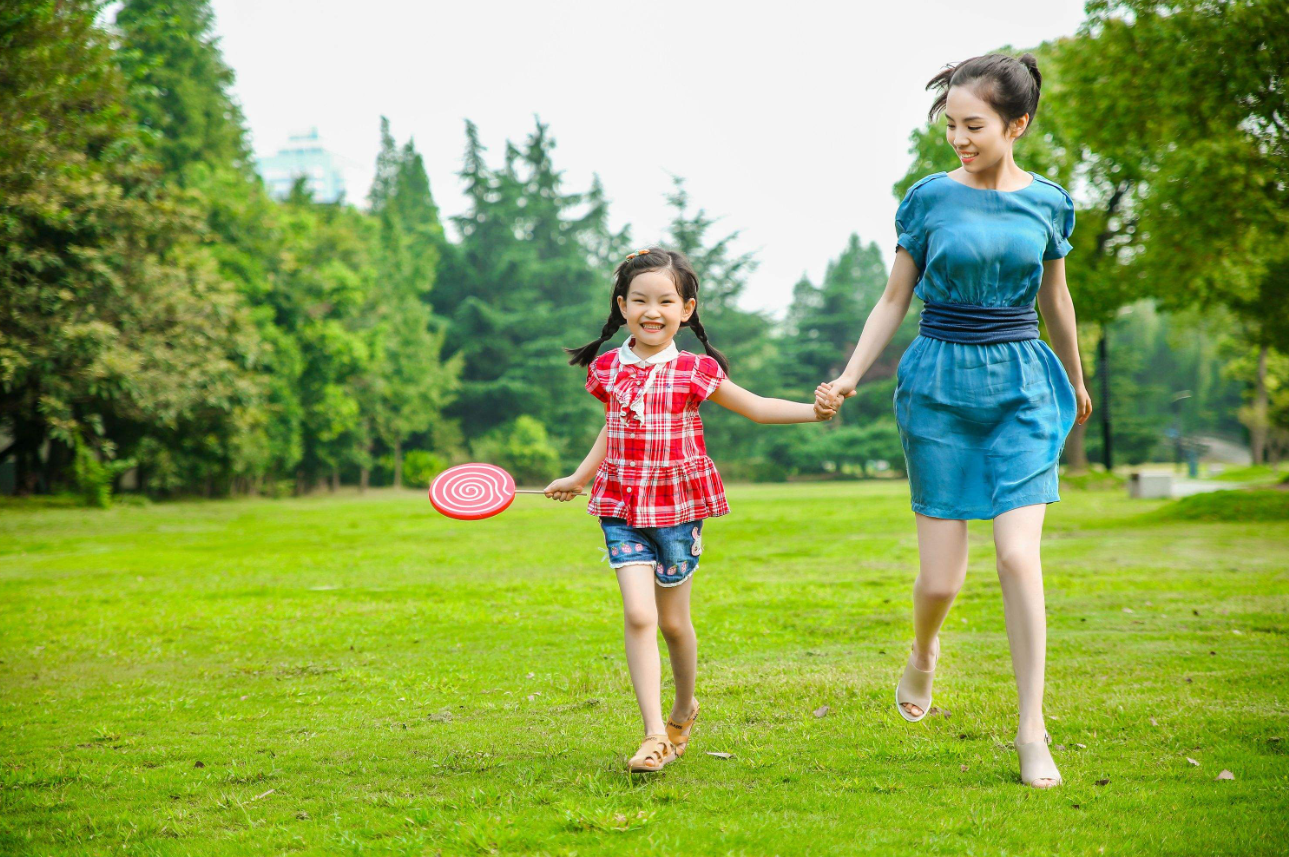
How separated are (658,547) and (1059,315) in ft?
5.76

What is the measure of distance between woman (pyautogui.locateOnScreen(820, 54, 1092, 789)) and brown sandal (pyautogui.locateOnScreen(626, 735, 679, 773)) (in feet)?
3.70

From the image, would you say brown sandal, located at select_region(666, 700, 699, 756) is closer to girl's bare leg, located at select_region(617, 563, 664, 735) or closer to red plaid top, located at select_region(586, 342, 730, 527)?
girl's bare leg, located at select_region(617, 563, 664, 735)

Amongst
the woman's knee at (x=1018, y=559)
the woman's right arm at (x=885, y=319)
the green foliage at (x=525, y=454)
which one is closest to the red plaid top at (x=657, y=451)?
the woman's right arm at (x=885, y=319)

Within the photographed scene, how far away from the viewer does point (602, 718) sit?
489 centimetres

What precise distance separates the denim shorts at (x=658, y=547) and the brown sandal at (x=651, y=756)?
1.87ft

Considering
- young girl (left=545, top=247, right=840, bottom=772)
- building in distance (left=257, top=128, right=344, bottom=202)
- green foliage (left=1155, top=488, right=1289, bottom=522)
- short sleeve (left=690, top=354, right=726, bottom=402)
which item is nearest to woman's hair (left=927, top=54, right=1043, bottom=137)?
young girl (left=545, top=247, right=840, bottom=772)

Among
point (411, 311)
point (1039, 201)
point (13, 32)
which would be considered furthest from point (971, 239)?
point (411, 311)

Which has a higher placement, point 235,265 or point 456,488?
point 235,265

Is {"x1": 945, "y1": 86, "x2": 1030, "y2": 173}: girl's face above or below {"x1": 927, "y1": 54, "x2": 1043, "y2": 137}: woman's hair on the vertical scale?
below

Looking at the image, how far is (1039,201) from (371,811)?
3110 mm

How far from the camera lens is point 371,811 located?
351 centimetres

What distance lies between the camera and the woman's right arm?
13.3 ft

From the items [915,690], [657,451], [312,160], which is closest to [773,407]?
[657,451]

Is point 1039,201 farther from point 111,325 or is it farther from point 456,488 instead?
point 111,325
